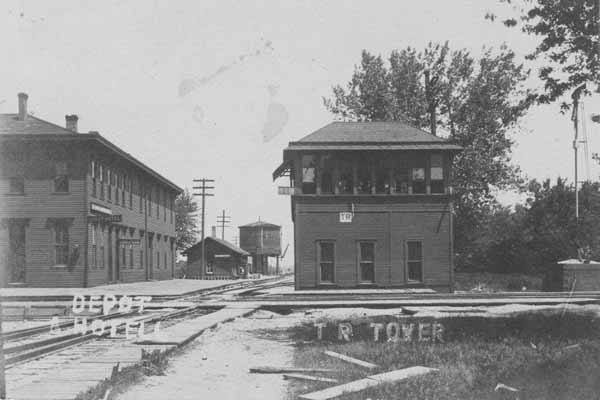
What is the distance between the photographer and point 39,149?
3178cm

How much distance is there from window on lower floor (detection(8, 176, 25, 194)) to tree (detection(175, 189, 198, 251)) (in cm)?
6115

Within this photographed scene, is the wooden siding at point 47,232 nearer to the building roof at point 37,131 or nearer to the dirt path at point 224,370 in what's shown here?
the building roof at point 37,131

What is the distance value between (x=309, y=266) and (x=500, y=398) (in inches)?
852

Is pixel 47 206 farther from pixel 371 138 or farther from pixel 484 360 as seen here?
pixel 484 360

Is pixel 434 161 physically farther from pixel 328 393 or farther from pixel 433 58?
pixel 328 393

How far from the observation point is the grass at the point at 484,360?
24.5 feet

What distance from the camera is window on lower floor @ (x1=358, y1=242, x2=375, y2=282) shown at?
95.5 feet

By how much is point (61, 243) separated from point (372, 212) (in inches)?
555

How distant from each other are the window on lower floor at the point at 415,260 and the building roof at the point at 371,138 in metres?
4.02

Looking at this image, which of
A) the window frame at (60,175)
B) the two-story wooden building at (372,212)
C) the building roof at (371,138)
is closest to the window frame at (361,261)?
the two-story wooden building at (372,212)

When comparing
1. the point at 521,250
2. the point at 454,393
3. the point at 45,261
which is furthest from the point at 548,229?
the point at 454,393

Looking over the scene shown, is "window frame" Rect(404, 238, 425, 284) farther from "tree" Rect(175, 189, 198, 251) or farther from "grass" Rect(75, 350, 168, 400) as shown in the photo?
"tree" Rect(175, 189, 198, 251)

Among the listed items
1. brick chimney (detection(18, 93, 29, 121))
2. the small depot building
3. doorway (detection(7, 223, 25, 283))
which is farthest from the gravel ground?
the small depot building

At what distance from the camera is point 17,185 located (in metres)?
32.0
